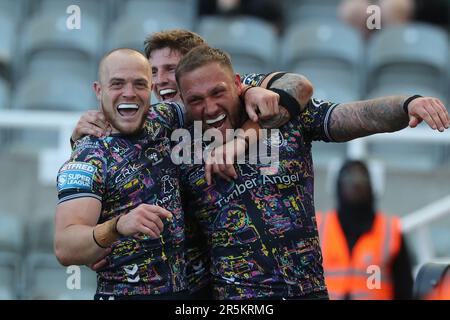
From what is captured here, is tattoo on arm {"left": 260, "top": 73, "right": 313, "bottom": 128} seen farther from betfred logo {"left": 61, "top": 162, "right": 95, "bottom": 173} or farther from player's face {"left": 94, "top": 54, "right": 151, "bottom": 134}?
betfred logo {"left": 61, "top": 162, "right": 95, "bottom": 173}

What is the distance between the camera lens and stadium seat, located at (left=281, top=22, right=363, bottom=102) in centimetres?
894

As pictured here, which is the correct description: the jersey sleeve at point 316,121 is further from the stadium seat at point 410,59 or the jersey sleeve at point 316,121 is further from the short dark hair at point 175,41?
the stadium seat at point 410,59

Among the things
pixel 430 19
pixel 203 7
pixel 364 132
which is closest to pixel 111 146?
pixel 364 132

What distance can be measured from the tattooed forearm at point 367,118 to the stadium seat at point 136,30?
4.32 meters

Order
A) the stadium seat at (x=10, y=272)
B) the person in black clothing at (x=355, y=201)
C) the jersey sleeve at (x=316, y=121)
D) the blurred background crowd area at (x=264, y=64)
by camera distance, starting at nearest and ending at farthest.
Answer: the jersey sleeve at (x=316, y=121) < the person in black clothing at (x=355, y=201) < the stadium seat at (x=10, y=272) < the blurred background crowd area at (x=264, y=64)

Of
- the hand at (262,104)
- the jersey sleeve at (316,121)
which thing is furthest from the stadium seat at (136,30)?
the hand at (262,104)

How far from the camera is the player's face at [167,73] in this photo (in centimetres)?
498

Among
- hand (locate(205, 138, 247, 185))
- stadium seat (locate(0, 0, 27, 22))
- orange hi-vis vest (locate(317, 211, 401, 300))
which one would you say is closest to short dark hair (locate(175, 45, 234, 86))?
hand (locate(205, 138, 247, 185))

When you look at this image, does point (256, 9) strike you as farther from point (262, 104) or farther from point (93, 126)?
point (93, 126)

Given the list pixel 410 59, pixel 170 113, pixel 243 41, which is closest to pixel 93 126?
pixel 170 113

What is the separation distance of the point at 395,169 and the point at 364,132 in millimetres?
3393

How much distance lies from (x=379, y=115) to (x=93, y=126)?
1.14 metres

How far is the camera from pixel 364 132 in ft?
14.9

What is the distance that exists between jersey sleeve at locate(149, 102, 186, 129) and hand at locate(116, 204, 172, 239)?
27.5 inches
